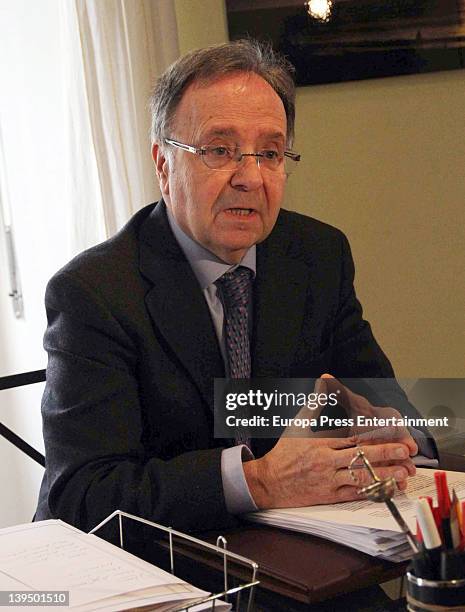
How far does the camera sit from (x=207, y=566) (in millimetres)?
1011

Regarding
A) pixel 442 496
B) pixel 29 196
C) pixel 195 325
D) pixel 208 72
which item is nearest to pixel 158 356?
pixel 195 325

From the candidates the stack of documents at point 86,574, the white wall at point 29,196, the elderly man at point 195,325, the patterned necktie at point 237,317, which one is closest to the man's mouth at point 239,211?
the elderly man at point 195,325

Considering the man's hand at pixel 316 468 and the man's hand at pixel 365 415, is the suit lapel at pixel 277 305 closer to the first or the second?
the man's hand at pixel 365 415

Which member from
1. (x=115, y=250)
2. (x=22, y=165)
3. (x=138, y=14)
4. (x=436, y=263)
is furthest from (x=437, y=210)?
(x=115, y=250)

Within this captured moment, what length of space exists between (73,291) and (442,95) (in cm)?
156

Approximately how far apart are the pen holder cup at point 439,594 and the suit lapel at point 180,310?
76 cm

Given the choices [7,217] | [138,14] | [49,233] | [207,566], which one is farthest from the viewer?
[7,217]

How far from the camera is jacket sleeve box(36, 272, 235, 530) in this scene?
1240mm

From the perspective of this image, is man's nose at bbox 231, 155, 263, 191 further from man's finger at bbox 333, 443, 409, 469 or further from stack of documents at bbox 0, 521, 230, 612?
stack of documents at bbox 0, 521, 230, 612

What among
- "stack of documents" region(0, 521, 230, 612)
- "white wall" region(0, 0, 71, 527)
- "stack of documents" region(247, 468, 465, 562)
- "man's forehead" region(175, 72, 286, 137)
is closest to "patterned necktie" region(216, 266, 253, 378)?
"man's forehead" region(175, 72, 286, 137)

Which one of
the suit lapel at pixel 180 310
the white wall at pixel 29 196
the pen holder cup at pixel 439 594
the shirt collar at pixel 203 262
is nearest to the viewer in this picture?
the pen holder cup at pixel 439 594

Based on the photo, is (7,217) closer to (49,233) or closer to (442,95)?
(49,233)

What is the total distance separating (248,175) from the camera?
152 centimetres

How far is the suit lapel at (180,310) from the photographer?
149 centimetres
